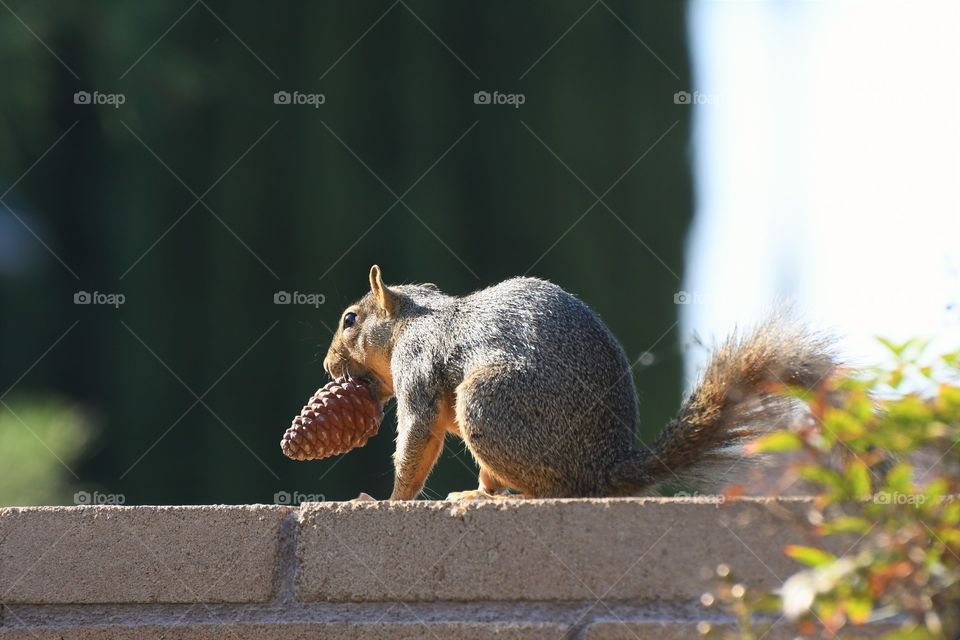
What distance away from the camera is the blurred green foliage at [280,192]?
4.64 meters

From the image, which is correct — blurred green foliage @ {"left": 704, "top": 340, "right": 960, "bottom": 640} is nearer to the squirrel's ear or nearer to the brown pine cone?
the brown pine cone

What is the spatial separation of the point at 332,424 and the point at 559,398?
1.35 ft

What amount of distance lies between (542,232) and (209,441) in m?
1.56

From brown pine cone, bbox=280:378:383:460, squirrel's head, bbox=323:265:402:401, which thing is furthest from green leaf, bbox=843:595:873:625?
squirrel's head, bbox=323:265:402:401

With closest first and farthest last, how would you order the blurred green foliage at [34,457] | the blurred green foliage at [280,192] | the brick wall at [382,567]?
the brick wall at [382,567] < the blurred green foliage at [34,457] < the blurred green foliage at [280,192]

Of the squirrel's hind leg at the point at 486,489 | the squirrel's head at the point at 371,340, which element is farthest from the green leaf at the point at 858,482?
the squirrel's head at the point at 371,340

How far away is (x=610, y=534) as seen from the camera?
136 cm

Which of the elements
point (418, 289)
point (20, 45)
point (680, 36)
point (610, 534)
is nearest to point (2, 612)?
point (610, 534)

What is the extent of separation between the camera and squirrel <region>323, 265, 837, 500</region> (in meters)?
1.68

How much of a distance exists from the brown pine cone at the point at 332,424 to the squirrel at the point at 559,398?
0.08m

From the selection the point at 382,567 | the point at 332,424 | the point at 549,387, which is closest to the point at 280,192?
the point at 332,424

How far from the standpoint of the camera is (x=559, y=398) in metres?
1.86

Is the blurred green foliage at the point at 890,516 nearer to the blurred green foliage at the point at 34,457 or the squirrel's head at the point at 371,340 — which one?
the squirrel's head at the point at 371,340

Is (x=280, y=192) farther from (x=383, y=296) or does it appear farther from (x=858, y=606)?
(x=858, y=606)
